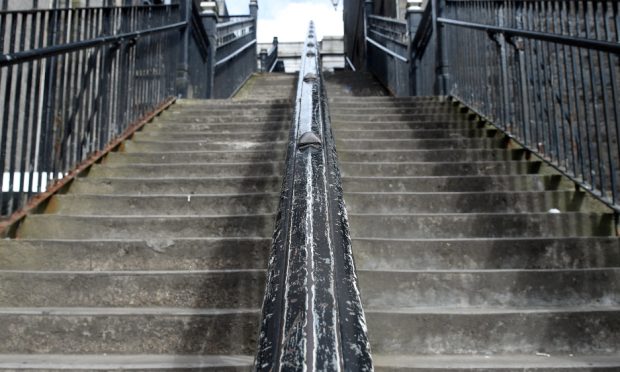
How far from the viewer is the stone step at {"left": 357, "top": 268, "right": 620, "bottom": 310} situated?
2.39 m

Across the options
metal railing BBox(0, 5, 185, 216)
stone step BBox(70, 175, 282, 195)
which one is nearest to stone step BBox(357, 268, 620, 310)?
stone step BBox(70, 175, 282, 195)

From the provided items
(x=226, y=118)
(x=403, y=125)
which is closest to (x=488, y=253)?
(x=403, y=125)

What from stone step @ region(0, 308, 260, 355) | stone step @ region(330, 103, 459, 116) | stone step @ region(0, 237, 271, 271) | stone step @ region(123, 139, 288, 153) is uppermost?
stone step @ region(330, 103, 459, 116)

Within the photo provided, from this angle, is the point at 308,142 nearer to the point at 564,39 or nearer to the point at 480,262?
the point at 480,262

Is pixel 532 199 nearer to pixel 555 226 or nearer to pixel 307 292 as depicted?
pixel 555 226

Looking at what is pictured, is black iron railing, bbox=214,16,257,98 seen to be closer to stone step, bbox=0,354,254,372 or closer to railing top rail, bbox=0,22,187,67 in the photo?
railing top rail, bbox=0,22,187,67

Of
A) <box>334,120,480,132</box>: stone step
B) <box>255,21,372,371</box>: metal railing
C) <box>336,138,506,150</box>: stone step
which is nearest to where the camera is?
<box>255,21,372,371</box>: metal railing

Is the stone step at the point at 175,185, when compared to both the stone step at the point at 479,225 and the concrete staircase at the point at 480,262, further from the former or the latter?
the stone step at the point at 479,225

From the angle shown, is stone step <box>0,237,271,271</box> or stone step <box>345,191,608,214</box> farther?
stone step <box>345,191,608,214</box>

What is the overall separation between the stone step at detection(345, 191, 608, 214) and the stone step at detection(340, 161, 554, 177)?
507 millimetres

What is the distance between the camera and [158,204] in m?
3.38

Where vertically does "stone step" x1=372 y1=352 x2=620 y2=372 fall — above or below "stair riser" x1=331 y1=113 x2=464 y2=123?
below

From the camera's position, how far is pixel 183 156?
4332 mm

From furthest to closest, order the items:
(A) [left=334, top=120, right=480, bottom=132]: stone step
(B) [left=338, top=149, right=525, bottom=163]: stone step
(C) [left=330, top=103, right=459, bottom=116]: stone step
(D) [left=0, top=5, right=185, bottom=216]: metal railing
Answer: (C) [left=330, top=103, right=459, bottom=116]: stone step → (A) [left=334, top=120, right=480, bottom=132]: stone step → (B) [left=338, top=149, right=525, bottom=163]: stone step → (D) [left=0, top=5, right=185, bottom=216]: metal railing
